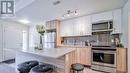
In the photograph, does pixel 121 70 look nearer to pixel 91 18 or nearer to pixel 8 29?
pixel 91 18

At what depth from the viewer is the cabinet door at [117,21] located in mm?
3955

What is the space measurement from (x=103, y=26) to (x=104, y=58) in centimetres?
133

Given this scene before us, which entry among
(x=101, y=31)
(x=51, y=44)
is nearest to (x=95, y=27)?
(x=101, y=31)

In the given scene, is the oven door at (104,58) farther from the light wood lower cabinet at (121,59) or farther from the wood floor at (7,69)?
the wood floor at (7,69)

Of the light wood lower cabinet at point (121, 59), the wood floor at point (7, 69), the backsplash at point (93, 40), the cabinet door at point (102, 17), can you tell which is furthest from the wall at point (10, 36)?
the light wood lower cabinet at point (121, 59)

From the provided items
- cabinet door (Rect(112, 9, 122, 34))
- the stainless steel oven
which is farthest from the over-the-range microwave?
the stainless steel oven

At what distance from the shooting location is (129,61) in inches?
127

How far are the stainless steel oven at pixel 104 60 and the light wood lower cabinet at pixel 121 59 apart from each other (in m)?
0.13

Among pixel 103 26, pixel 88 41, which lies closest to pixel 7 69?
pixel 88 41

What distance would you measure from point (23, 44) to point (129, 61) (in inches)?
258

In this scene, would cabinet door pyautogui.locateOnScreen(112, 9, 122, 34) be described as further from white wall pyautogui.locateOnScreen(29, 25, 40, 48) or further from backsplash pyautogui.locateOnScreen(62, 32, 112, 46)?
white wall pyautogui.locateOnScreen(29, 25, 40, 48)

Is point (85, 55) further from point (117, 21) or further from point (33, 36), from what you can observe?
point (33, 36)

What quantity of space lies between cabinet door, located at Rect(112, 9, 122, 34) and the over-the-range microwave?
0.14 m

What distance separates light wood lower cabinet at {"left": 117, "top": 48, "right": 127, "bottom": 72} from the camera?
→ 3.49 m
